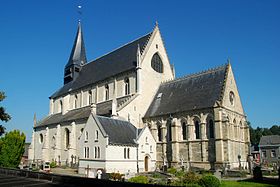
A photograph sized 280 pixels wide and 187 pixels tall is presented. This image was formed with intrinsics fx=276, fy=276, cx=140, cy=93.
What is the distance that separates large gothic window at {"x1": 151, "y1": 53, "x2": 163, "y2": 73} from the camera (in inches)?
1815

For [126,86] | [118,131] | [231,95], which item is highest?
[126,86]

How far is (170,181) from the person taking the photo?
79.4ft

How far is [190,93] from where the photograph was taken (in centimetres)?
3894

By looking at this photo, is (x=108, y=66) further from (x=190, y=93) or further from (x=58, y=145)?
(x=190, y=93)

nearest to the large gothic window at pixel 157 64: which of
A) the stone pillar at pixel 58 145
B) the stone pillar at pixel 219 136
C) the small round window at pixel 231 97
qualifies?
the small round window at pixel 231 97

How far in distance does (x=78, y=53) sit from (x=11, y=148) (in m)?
29.9

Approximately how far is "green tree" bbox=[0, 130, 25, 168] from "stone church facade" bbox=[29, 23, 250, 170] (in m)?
8.27

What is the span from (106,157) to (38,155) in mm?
29143

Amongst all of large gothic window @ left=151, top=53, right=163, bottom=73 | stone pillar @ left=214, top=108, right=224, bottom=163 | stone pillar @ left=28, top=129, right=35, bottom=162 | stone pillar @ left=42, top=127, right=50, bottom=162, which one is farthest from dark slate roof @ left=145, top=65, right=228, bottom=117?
stone pillar @ left=28, top=129, right=35, bottom=162

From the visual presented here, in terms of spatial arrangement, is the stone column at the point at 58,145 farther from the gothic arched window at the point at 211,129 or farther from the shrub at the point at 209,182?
the shrub at the point at 209,182

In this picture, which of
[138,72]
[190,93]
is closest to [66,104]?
[138,72]

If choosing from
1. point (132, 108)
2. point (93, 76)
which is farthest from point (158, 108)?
point (93, 76)

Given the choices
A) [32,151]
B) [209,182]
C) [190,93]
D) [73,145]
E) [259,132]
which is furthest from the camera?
[259,132]

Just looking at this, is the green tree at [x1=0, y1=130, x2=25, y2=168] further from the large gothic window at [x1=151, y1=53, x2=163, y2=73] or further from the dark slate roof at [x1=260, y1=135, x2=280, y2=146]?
the dark slate roof at [x1=260, y1=135, x2=280, y2=146]
